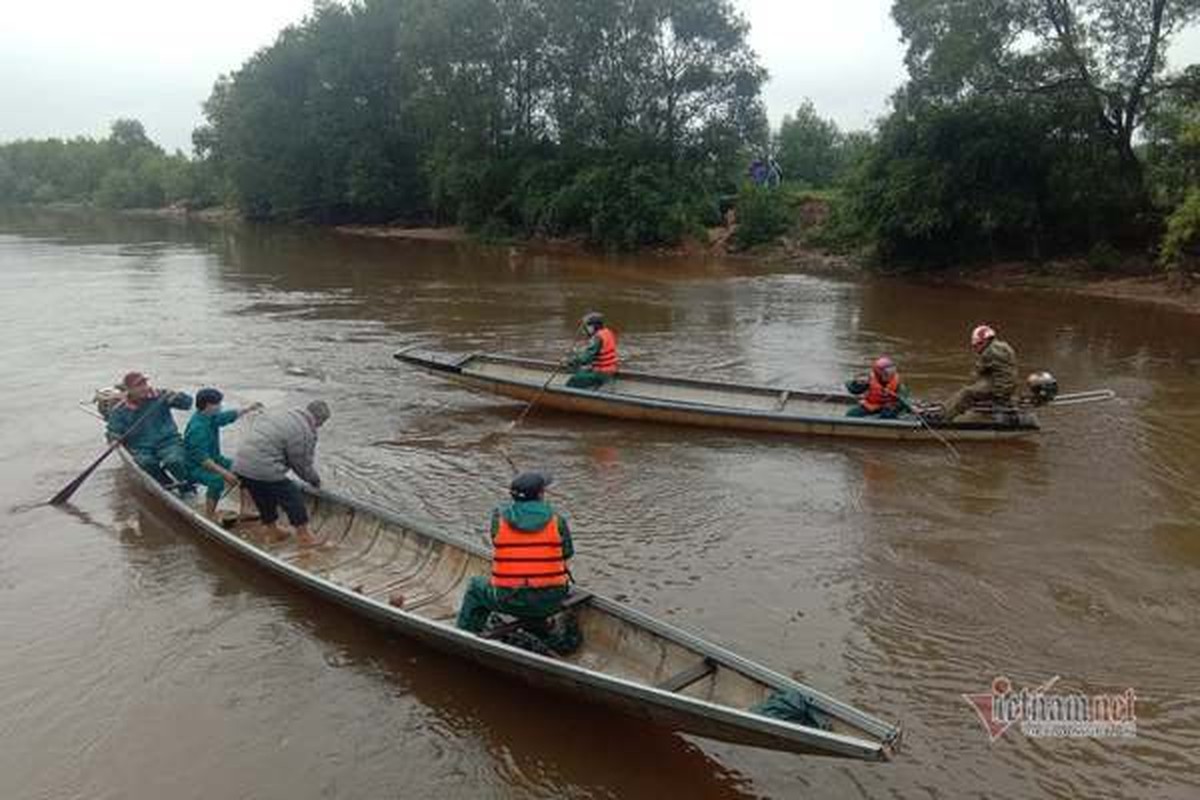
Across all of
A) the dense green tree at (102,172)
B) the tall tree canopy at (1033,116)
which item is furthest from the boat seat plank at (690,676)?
the dense green tree at (102,172)

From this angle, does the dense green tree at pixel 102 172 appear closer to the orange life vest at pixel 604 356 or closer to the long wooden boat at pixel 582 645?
the orange life vest at pixel 604 356

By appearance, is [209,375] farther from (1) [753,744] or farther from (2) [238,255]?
(2) [238,255]

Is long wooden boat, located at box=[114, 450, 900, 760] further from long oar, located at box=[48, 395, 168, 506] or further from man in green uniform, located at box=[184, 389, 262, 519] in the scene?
long oar, located at box=[48, 395, 168, 506]

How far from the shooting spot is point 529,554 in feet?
19.5

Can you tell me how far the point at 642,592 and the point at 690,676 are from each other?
2.39m

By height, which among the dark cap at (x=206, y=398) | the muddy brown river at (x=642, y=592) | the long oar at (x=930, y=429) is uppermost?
the dark cap at (x=206, y=398)

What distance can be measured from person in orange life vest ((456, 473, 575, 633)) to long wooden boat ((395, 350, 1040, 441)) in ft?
21.0

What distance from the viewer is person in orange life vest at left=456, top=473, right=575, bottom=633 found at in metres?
5.95

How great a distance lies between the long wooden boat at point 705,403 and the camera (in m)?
11.6

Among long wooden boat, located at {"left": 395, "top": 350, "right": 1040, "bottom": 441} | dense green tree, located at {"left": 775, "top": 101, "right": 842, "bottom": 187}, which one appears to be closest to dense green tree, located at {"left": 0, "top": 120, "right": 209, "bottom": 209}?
dense green tree, located at {"left": 775, "top": 101, "right": 842, "bottom": 187}

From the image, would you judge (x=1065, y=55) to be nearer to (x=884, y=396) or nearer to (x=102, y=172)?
(x=884, y=396)

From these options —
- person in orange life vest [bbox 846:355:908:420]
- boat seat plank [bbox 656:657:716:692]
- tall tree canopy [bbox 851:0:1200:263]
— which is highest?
tall tree canopy [bbox 851:0:1200:263]

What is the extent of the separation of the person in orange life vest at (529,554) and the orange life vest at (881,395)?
22.6ft

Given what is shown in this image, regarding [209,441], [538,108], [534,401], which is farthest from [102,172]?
[209,441]
